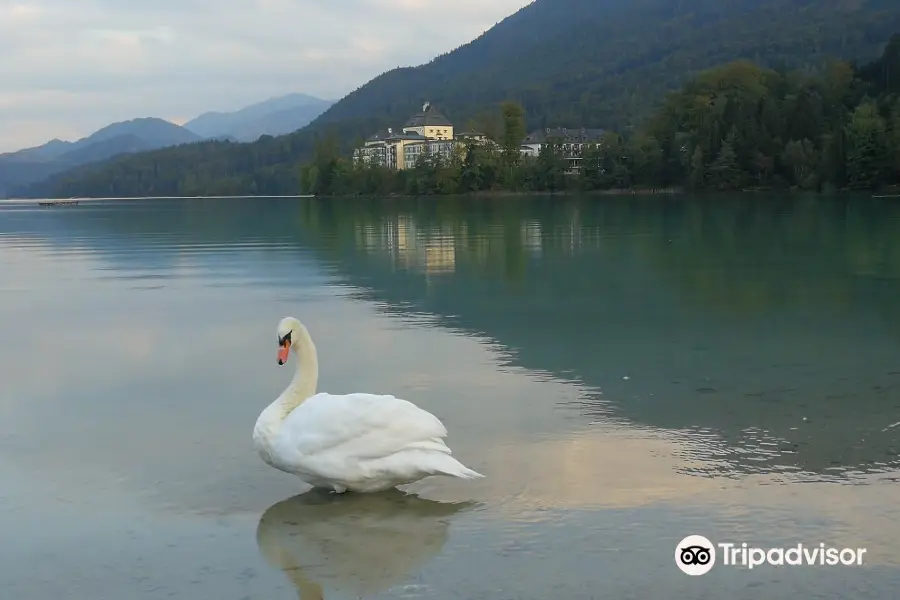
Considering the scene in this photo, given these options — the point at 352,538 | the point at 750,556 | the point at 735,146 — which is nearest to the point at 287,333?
the point at 352,538

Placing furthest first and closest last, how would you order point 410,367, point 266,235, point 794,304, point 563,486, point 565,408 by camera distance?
point 266,235 → point 794,304 → point 410,367 → point 565,408 → point 563,486

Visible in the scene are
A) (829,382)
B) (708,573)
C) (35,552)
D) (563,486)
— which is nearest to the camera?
(708,573)

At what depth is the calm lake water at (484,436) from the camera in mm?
6652

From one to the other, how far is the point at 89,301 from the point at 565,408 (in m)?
13.3

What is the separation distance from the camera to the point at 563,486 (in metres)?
8.09

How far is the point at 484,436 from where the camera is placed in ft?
31.6

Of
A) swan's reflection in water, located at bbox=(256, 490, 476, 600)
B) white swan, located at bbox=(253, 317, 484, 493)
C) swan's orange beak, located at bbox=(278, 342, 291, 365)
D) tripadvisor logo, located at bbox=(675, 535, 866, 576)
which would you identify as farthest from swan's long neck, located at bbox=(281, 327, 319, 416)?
tripadvisor logo, located at bbox=(675, 535, 866, 576)

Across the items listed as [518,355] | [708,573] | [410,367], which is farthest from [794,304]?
[708,573]

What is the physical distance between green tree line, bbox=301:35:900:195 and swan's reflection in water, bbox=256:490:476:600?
290 feet

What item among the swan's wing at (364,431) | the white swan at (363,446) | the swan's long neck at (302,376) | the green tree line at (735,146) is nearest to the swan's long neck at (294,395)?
the swan's long neck at (302,376)

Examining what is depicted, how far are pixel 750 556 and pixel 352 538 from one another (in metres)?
2.61

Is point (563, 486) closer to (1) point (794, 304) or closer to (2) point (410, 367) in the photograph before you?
(2) point (410, 367)

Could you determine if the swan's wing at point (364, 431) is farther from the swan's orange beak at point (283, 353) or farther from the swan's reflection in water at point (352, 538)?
the swan's orange beak at point (283, 353)

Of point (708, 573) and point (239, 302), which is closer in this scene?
point (708, 573)
